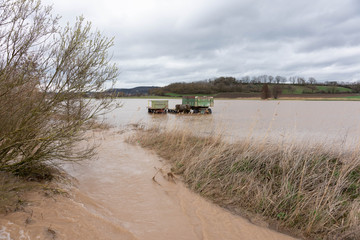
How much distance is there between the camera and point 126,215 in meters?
4.13

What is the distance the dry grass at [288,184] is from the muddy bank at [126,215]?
467 millimetres

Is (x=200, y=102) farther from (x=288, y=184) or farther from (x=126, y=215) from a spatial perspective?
(x=126, y=215)

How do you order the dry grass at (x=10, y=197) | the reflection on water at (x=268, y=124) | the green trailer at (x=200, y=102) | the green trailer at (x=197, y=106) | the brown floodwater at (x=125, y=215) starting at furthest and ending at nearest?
the green trailer at (x=200, y=102) → the green trailer at (x=197, y=106) → the reflection on water at (x=268, y=124) → the brown floodwater at (x=125, y=215) → the dry grass at (x=10, y=197)

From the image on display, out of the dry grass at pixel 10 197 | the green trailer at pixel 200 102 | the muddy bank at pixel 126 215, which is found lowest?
the muddy bank at pixel 126 215

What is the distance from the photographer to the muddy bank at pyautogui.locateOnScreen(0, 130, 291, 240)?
3.27 meters

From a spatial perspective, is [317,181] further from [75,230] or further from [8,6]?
[8,6]

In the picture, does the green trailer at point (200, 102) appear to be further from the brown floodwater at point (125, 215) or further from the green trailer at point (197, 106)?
the brown floodwater at point (125, 215)

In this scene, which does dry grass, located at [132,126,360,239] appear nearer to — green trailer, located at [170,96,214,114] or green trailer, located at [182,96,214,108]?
green trailer, located at [170,96,214,114]

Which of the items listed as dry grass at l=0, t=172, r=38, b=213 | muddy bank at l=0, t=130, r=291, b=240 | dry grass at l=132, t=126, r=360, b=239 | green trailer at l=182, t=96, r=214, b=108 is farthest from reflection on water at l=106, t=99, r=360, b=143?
green trailer at l=182, t=96, r=214, b=108

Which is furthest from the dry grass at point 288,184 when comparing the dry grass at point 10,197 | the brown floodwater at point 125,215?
the dry grass at point 10,197

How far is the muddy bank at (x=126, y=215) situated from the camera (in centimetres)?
327

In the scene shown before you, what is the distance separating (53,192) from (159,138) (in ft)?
21.3

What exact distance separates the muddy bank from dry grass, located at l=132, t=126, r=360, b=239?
47cm

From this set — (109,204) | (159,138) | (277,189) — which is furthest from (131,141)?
(277,189)
